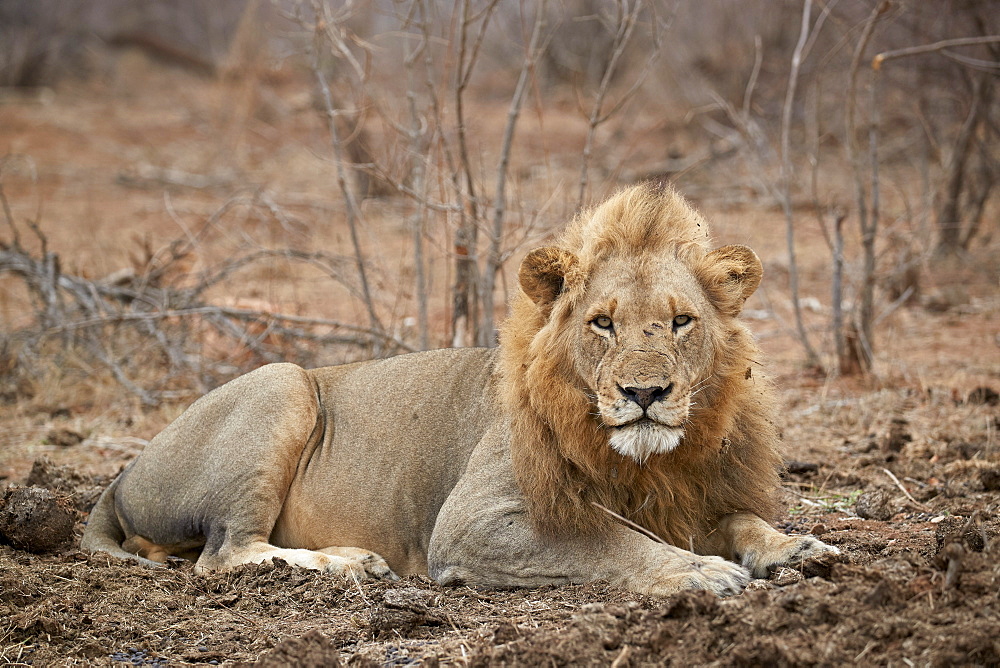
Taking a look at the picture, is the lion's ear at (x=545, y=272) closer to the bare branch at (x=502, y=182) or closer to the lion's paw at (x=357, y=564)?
the lion's paw at (x=357, y=564)

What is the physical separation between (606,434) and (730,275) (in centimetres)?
84

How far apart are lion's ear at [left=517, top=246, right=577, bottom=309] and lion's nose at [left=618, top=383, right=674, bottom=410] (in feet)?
2.20

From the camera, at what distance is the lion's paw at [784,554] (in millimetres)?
3512

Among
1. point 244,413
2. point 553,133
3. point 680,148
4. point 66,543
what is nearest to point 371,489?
point 244,413

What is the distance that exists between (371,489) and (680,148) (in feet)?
43.7

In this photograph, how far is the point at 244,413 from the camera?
15.7 ft

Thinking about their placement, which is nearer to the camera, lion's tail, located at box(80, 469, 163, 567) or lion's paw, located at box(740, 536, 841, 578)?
lion's paw, located at box(740, 536, 841, 578)

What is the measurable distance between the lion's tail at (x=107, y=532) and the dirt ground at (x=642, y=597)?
4.0 inches

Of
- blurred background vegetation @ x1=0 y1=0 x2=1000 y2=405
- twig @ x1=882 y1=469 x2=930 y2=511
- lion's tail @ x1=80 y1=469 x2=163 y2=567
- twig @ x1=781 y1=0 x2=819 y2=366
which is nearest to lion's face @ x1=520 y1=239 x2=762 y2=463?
twig @ x1=882 y1=469 x2=930 y2=511

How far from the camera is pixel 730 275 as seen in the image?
3.89 m

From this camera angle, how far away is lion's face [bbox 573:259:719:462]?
335 centimetres

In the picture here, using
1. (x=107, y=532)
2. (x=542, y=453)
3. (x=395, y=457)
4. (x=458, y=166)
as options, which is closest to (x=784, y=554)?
(x=542, y=453)

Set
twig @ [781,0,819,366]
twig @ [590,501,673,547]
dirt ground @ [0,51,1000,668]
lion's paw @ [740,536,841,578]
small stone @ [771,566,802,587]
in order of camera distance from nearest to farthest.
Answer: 1. dirt ground @ [0,51,1000,668]
2. small stone @ [771,566,802,587]
3. lion's paw @ [740,536,841,578]
4. twig @ [590,501,673,547]
5. twig @ [781,0,819,366]

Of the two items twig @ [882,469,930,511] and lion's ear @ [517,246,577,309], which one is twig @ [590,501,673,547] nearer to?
lion's ear @ [517,246,577,309]
